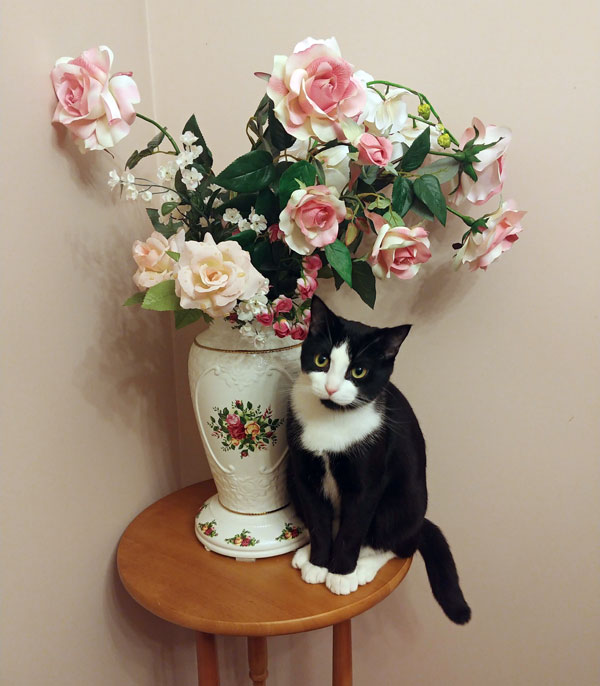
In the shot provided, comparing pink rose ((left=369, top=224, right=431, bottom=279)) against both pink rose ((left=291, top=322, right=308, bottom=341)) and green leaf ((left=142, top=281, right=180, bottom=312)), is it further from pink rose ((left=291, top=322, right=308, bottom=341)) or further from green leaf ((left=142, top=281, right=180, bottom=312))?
green leaf ((left=142, top=281, right=180, bottom=312))

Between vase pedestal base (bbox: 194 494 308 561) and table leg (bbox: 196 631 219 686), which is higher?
vase pedestal base (bbox: 194 494 308 561)

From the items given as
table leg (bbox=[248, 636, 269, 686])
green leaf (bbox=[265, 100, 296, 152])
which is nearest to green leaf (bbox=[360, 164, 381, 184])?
green leaf (bbox=[265, 100, 296, 152])

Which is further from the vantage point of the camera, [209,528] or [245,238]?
[209,528]

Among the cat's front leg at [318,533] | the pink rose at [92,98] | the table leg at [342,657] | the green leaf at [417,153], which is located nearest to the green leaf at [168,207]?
the pink rose at [92,98]

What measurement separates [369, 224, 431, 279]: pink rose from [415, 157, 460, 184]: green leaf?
0.37 ft

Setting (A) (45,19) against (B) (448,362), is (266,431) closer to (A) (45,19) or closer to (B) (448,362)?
(B) (448,362)

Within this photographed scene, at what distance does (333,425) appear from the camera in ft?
2.48

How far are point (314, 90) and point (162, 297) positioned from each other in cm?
30

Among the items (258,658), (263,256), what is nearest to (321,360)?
(263,256)

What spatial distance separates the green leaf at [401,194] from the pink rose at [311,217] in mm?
139

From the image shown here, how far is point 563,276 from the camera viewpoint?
2.91ft

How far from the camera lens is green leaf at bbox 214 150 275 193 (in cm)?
69

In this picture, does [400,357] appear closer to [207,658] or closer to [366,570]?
[366,570]

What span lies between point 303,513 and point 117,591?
351mm
